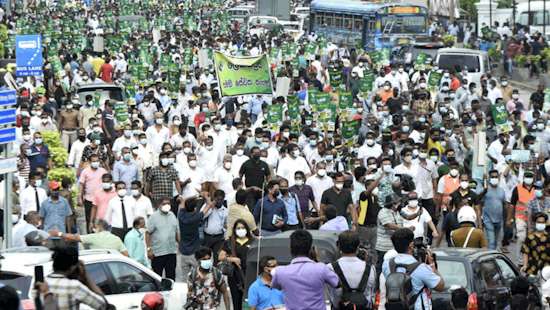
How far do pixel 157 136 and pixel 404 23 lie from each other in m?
26.2

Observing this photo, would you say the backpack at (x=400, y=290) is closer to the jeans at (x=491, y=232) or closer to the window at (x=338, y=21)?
the jeans at (x=491, y=232)

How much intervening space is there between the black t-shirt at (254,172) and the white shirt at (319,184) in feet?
2.44

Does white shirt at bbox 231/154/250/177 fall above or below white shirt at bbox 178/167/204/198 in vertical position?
above

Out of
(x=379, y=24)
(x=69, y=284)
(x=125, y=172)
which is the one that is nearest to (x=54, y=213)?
(x=125, y=172)

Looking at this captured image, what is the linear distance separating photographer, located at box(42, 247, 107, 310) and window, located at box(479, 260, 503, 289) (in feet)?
18.2

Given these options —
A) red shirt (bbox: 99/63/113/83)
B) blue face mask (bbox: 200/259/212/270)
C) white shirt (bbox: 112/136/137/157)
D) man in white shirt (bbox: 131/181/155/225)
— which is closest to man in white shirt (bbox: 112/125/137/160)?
white shirt (bbox: 112/136/137/157)

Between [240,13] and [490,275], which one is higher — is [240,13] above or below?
below

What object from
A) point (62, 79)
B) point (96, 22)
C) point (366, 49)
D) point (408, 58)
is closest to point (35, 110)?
point (62, 79)

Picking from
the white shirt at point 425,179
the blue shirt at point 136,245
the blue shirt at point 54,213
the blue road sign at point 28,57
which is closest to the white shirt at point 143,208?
the blue shirt at point 54,213

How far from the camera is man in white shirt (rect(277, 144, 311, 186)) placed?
22.2m

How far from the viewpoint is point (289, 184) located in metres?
21.9

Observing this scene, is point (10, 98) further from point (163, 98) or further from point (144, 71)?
point (144, 71)

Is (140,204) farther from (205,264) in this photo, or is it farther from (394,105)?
(394,105)

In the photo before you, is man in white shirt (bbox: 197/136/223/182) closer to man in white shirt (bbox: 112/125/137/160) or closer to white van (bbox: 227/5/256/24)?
man in white shirt (bbox: 112/125/137/160)
